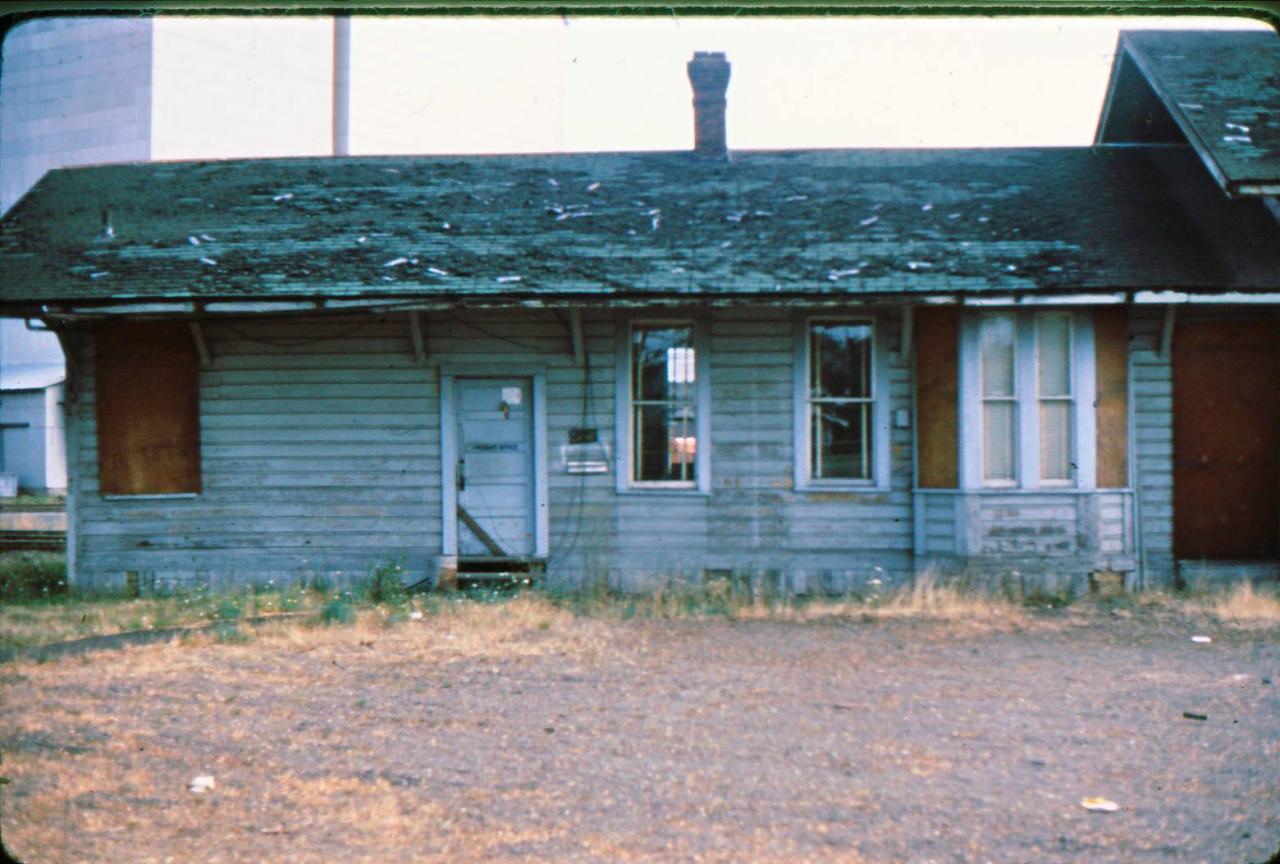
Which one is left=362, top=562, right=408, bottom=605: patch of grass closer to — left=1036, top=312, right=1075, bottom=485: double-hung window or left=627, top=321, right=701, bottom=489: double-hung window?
left=627, top=321, right=701, bottom=489: double-hung window

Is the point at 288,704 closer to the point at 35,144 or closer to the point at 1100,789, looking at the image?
the point at 1100,789

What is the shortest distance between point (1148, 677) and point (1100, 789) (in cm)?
283

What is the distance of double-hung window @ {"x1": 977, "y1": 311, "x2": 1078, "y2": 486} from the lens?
11.3 metres

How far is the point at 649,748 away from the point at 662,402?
253 inches

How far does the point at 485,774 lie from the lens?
543cm

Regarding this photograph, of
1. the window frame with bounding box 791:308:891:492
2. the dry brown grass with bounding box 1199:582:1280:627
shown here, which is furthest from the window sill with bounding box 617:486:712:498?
the dry brown grass with bounding box 1199:582:1280:627

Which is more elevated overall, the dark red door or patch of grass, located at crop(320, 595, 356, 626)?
the dark red door

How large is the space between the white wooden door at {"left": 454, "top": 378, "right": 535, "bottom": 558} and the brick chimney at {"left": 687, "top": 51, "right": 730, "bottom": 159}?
13.6 feet

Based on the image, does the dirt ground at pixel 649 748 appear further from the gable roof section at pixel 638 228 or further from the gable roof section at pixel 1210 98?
the gable roof section at pixel 1210 98

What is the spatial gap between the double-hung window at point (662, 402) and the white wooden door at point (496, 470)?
45.7 inches

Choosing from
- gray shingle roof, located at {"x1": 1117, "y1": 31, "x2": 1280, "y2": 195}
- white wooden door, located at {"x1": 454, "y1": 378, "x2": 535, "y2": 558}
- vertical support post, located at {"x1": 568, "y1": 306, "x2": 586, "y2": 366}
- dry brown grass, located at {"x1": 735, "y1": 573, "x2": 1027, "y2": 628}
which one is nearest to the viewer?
dry brown grass, located at {"x1": 735, "y1": 573, "x2": 1027, "y2": 628}

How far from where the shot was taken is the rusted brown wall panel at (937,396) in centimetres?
1139

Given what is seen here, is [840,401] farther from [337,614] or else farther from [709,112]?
[337,614]

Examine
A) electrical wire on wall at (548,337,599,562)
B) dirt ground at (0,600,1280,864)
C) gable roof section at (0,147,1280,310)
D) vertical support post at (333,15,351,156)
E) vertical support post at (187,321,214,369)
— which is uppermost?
vertical support post at (333,15,351,156)
